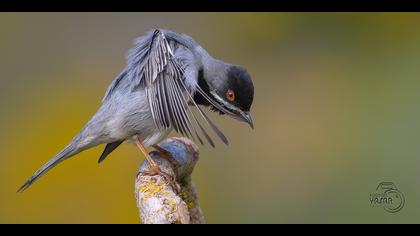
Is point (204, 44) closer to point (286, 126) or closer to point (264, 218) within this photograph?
point (286, 126)

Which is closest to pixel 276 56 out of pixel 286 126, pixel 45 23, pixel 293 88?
pixel 293 88

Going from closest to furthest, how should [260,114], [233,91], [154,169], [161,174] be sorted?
[161,174]
[154,169]
[233,91]
[260,114]

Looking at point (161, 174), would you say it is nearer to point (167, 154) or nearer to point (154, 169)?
point (154, 169)

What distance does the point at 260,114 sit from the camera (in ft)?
27.1

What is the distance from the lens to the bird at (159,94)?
16.0ft

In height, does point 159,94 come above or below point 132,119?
above

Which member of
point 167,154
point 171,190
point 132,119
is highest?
point 132,119

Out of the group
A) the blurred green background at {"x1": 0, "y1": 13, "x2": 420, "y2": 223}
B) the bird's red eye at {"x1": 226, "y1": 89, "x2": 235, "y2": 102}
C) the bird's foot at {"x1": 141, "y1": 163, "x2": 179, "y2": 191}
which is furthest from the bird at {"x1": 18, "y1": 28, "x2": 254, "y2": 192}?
the blurred green background at {"x1": 0, "y1": 13, "x2": 420, "y2": 223}

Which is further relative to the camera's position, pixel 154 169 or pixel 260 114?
pixel 260 114

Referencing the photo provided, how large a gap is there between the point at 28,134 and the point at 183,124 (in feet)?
11.7

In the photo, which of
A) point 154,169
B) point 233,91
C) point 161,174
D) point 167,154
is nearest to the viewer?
point 161,174

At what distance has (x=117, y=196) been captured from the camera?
701 centimetres

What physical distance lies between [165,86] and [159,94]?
7 centimetres

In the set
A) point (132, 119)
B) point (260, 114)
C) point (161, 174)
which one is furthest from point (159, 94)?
point (260, 114)
